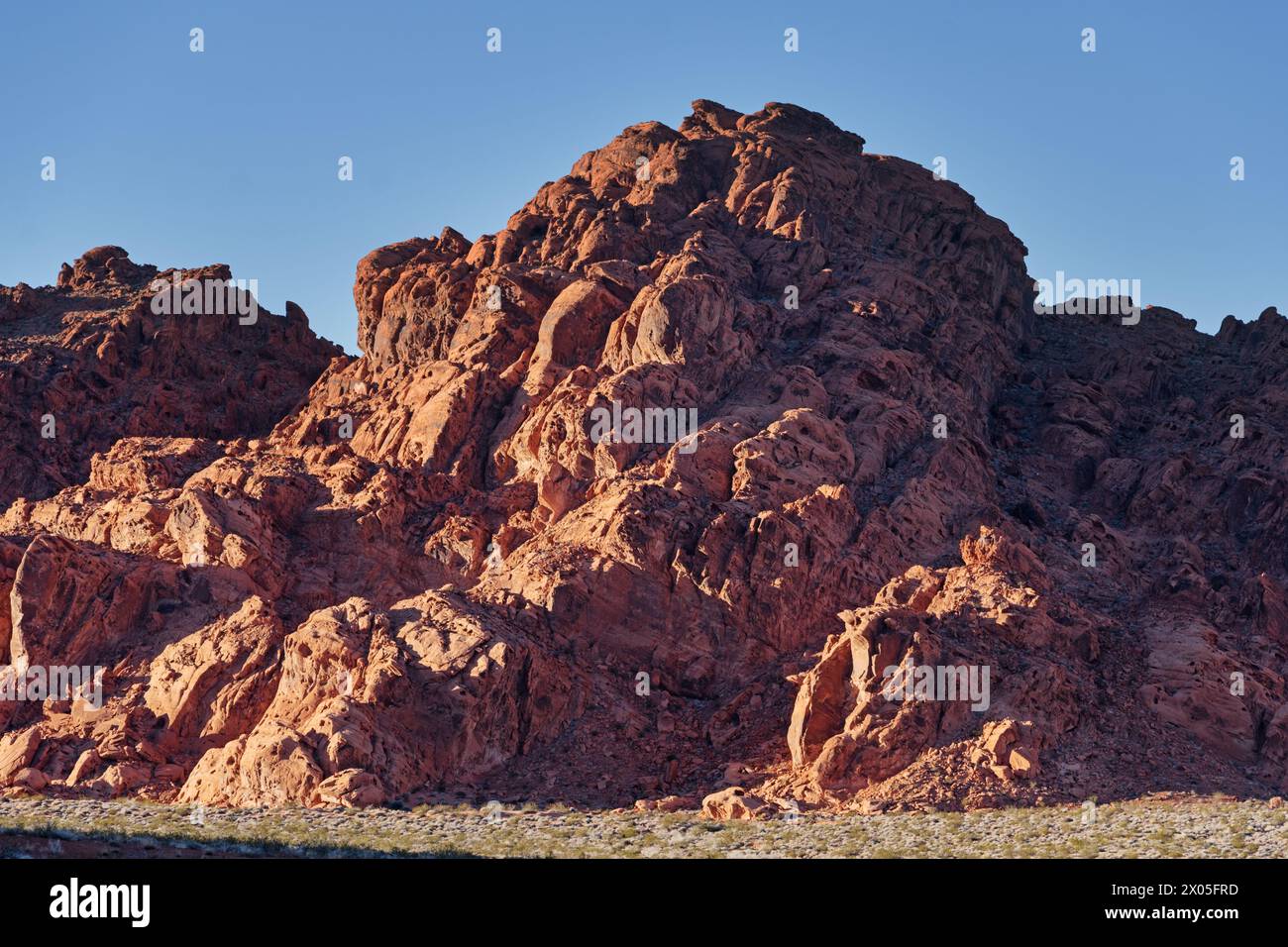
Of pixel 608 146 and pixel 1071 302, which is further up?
pixel 608 146

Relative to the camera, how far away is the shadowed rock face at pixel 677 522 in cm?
4762

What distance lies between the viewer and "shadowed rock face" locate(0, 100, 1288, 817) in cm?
4762

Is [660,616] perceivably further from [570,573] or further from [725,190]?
[725,190]

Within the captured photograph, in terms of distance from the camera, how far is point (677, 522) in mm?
54938

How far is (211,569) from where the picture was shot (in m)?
58.4

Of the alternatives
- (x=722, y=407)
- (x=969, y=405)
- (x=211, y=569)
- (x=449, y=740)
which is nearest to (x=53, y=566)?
(x=211, y=569)

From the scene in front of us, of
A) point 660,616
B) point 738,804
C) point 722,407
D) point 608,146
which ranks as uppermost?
point 608,146

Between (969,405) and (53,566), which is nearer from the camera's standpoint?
(53,566)

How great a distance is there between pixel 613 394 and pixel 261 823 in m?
25.0

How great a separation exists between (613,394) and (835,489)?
9825 millimetres

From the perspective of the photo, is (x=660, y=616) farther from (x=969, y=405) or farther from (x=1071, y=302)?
(x=1071, y=302)
